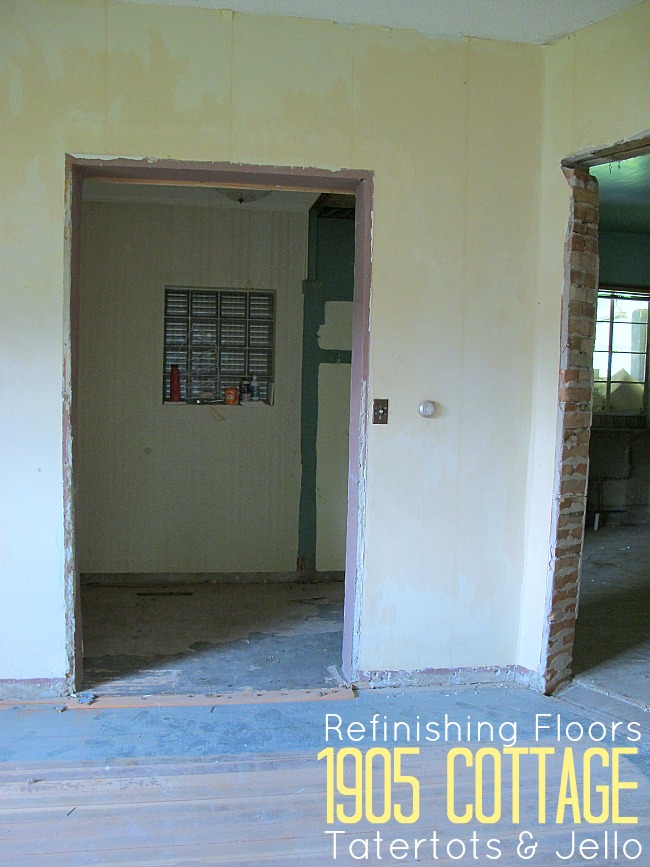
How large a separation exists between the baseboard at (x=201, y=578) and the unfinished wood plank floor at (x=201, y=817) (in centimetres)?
269

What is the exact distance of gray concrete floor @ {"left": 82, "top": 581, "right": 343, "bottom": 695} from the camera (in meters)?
3.41

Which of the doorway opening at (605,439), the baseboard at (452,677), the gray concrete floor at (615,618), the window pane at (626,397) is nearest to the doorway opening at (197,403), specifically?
the baseboard at (452,677)

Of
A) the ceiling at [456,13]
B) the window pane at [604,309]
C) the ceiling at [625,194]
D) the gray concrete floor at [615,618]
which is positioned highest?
the ceiling at [625,194]

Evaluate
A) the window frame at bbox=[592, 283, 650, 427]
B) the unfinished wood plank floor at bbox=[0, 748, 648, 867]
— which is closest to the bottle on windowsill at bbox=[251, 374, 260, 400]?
the unfinished wood plank floor at bbox=[0, 748, 648, 867]

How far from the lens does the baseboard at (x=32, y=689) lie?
3123 mm

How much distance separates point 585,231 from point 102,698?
9.70 ft

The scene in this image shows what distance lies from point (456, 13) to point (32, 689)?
335cm

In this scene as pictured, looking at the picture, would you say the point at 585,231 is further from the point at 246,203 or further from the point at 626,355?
the point at 626,355

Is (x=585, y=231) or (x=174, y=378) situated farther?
(x=174, y=378)

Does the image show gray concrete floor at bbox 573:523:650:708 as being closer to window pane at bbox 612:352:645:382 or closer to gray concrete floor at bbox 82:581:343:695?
gray concrete floor at bbox 82:581:343:695

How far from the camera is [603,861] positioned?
2221 mm

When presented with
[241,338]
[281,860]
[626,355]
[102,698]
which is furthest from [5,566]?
[626,355]

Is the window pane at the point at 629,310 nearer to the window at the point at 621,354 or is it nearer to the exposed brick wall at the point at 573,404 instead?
the window at the point at 621,354

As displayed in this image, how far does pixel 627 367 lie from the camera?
7.95 m
